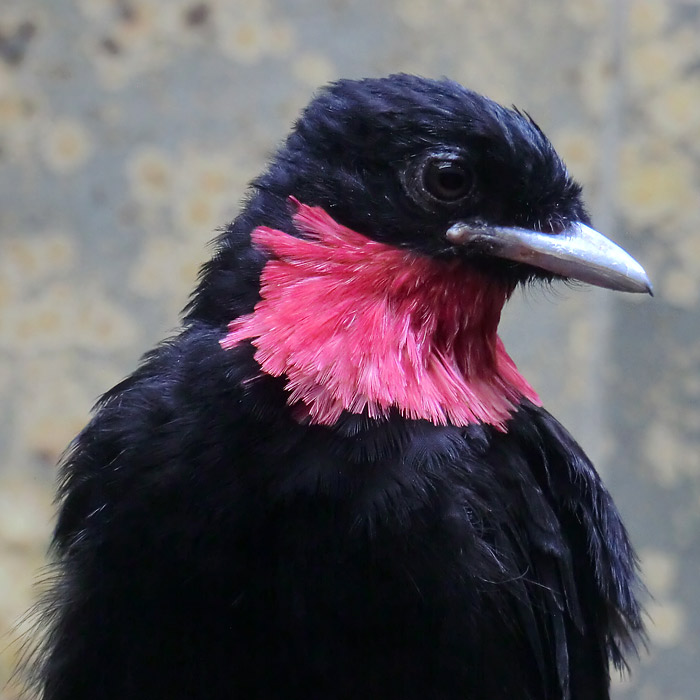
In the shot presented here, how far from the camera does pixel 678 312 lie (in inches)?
58.5

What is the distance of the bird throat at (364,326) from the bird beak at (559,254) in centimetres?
3

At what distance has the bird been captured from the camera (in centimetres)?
63

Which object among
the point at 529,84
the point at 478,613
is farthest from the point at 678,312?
the point at 478,613

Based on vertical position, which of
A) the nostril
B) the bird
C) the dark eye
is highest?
the dark eye

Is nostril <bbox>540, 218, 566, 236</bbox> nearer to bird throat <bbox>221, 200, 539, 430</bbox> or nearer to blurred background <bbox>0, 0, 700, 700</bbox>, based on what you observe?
bird throat <bbox>221, 200, 539, 430</bbox>

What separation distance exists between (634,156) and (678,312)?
0.90 feet

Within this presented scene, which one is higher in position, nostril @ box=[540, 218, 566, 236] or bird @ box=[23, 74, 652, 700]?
nostril @ box=[540, 218, 566, 236]

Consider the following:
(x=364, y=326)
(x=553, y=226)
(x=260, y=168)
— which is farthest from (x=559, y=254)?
(x=260, y=168)

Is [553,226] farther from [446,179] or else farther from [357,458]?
[357,458]

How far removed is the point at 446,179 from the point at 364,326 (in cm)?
14

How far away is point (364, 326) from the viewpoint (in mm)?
668

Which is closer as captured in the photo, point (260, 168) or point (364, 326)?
point (364, 326)

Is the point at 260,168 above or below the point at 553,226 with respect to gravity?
above

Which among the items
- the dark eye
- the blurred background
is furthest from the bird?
the blurred background
